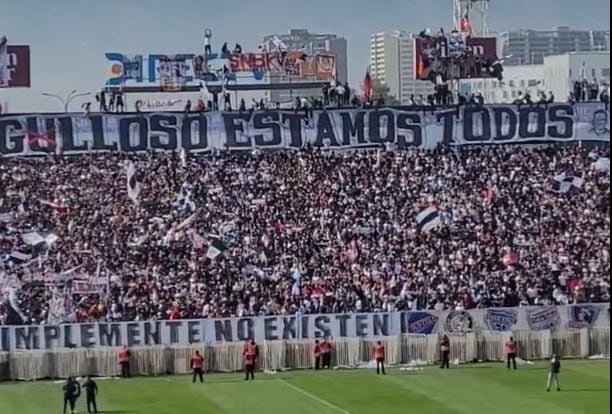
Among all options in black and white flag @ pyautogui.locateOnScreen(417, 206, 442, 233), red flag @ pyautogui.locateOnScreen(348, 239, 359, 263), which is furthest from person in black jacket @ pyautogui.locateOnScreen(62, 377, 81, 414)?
black and white flag @ pyautogui.locateOnScreen(417, 206, 442, 233)

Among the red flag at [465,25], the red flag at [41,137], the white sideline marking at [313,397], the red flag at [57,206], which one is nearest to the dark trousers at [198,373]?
the white sideline marking at [313,397]

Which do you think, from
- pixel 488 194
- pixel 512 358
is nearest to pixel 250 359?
pixel 512 358

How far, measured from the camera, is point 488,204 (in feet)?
160

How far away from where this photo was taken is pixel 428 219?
156 feet

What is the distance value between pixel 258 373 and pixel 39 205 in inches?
542

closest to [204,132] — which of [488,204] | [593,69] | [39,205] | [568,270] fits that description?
[39,205]

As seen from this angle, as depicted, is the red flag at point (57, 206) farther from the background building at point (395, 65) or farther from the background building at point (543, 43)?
the background building at point (543, 43)

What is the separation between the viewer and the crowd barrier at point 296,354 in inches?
1417

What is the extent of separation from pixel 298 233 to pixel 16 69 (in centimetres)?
1376

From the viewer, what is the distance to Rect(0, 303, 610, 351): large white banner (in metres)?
39.2

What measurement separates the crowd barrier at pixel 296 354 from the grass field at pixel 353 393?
0.58m

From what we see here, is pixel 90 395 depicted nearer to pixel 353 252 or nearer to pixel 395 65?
pixel 353 252

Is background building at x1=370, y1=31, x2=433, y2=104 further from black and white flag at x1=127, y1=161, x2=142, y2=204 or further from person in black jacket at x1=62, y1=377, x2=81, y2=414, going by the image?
person in black jacket at x1=62, y1=377, x2=81, y2=414

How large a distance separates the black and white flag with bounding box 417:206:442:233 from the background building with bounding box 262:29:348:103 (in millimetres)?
11354
